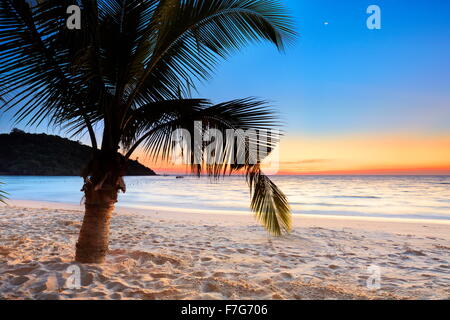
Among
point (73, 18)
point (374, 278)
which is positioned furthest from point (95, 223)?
point (374, 278)

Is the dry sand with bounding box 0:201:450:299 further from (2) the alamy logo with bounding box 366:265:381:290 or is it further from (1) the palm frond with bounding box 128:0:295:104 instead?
(1) the palm frond with bounding box 128:0:295:104

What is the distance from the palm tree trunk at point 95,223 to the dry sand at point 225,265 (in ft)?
0.50

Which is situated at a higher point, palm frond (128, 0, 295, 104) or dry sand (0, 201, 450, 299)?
palm frond (128, 0, 295, 104)

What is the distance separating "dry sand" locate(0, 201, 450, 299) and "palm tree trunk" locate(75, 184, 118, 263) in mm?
152

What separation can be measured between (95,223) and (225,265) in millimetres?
1821

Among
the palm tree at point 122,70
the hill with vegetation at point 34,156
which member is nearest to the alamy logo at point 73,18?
the palm tree at point 122,70

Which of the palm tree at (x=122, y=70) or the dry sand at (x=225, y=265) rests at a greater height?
the palm tree at (x=122, y=70)

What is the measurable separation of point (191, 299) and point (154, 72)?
2.70 meters

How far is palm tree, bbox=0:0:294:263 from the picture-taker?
282 centimetres

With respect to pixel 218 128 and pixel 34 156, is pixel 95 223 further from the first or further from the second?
pixel 34 156

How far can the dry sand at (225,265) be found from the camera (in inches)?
114

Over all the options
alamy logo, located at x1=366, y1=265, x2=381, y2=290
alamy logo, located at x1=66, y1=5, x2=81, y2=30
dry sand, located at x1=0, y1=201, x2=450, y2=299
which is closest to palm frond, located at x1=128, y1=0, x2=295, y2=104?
alamy logo, located at x1=66, y1=5, x2=81, y2=30

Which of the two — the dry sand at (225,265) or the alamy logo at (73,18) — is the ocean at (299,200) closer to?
the dry sand at (225,265)
